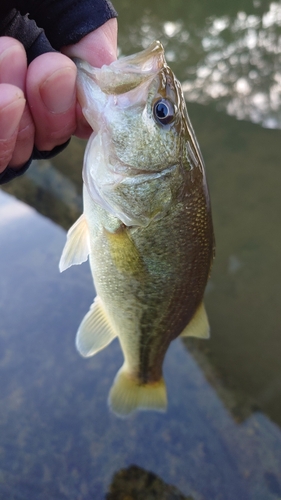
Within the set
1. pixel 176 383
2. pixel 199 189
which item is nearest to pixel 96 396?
pixel 176 383

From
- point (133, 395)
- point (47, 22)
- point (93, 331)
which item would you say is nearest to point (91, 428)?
point (133, 395)

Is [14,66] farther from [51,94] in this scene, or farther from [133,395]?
[133,395]

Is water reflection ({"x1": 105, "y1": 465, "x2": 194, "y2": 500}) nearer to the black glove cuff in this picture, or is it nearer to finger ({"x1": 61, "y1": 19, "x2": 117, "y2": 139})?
the black glove cuff

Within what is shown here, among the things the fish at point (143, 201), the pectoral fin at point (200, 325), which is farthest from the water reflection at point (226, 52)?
the fish at point (143, 201)

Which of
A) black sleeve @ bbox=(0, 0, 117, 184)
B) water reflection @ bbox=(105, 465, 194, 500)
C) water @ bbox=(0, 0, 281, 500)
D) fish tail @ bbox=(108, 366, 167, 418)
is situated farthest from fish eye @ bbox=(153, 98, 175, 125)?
water reflection @ bbox=(105, 465, 194, 500)

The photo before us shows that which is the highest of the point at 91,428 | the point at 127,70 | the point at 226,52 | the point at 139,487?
the point at 127,70

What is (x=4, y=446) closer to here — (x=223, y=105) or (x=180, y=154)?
(x=180, y=154)

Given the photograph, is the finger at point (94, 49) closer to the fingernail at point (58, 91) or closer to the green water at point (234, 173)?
the fingernail at point (58, 91)
